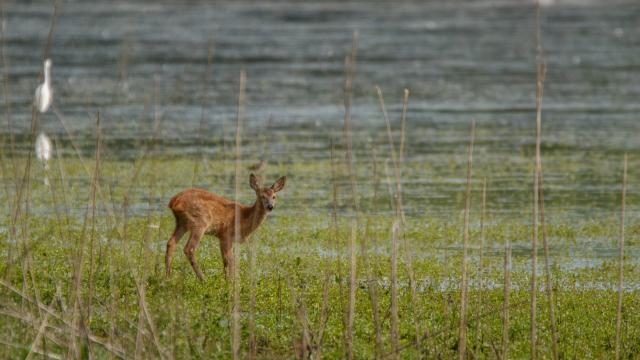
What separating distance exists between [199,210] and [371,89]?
752 inches

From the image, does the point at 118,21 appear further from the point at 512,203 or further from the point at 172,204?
the point at 172,204

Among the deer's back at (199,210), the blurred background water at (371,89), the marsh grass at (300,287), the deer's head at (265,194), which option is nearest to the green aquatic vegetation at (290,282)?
the marsh grass at (300,287)

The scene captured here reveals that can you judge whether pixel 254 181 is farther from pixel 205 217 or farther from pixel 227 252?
pixel 227 252

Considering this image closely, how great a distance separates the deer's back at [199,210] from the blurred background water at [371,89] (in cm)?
48

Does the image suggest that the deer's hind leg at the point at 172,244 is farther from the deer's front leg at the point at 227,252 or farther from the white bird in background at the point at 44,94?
the white bird in background at the point at 44,94

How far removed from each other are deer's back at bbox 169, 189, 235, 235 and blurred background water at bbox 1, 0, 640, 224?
48cm

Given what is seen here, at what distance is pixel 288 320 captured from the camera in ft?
33.4

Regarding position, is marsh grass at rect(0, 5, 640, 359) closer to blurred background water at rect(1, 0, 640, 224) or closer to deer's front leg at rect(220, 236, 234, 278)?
deer's front leg at rect(220, 236, 234, 278)

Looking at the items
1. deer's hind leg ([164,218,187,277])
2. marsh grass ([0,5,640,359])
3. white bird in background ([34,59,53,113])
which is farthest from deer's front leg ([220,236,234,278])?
white bird in background ([34,59,53,113])

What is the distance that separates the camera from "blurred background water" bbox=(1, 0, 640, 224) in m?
18.8

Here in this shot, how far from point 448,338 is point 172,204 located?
11.6ft

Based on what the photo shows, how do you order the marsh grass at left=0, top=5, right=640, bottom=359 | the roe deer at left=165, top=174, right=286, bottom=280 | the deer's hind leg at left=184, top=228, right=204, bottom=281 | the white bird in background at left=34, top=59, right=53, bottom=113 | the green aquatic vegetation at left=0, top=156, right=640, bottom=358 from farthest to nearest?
the roe deer at left=165, top=174, right=286, bottom=280 < the deer's hind leg at left=184, top=228, right=204, bottom=281 < the white bird in background at left=34, top=59, right=53, bottom=113 < the green aquatic vegetation at left=0, top=156, right=640, bottom=358 < the marsh grass at left=0, top=5, right=640, bottom=359

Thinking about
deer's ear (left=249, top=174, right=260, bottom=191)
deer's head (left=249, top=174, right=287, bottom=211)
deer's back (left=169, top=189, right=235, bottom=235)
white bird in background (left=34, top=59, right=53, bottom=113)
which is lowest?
deer's back (left=169, top=189, right=235, bottom=235)

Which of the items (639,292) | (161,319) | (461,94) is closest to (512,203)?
(639,292)
